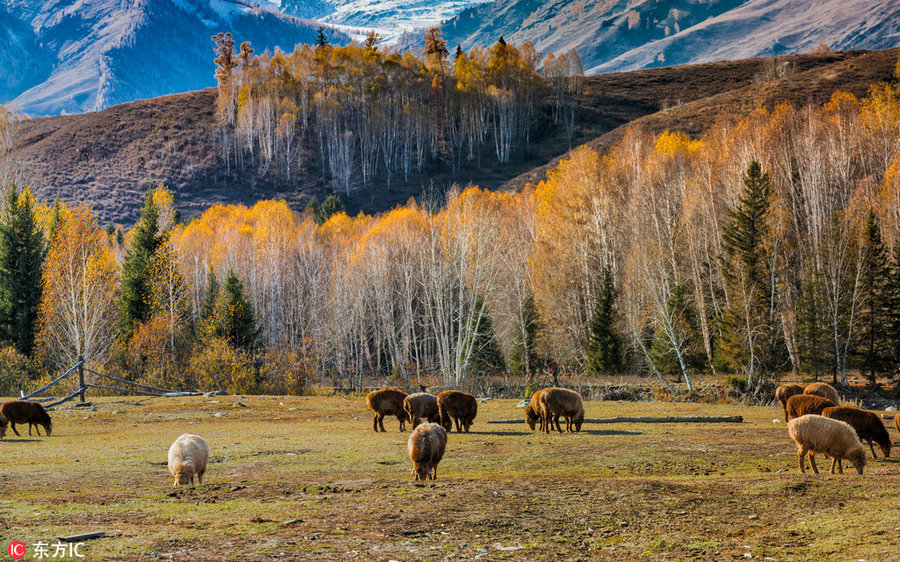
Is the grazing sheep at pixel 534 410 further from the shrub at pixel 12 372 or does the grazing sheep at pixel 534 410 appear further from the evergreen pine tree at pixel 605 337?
the shrub at pixel 12 372

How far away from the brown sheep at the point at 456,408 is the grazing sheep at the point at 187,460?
9.95m

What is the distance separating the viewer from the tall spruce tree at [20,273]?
47.5 meters

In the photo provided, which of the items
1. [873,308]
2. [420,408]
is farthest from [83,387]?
[873,308]

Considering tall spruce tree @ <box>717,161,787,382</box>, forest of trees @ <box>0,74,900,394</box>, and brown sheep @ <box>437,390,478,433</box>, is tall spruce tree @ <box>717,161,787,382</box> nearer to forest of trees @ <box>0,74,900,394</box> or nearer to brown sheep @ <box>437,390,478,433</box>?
forest of trees @ <box>0,74,900,394</box>

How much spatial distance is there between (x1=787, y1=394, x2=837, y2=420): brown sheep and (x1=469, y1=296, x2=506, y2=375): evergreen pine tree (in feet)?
114

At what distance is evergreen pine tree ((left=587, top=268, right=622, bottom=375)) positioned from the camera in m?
52.7

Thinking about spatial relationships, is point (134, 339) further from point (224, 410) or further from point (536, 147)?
point (536, 147)

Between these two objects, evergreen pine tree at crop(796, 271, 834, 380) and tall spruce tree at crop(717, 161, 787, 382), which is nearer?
tall spruce tree at crop(717, 161, 787, 382)

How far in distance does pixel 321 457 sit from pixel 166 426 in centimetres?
1140

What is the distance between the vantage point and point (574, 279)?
58.1 m

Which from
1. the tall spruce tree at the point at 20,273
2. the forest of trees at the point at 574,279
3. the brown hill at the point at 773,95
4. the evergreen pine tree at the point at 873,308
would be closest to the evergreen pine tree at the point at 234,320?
the forest of trees at the point at 574,279

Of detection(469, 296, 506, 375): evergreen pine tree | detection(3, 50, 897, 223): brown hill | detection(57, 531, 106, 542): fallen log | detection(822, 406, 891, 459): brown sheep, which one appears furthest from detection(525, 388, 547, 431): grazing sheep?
detection(3, 50, 897, 223): brown hill

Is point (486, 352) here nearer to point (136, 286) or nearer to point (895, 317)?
point (136, 286)

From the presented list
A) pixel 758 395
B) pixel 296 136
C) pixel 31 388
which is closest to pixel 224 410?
pixel 31 388
